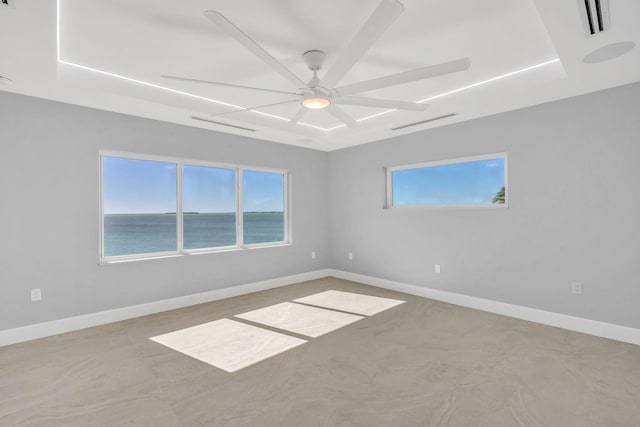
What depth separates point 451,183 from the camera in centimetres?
448

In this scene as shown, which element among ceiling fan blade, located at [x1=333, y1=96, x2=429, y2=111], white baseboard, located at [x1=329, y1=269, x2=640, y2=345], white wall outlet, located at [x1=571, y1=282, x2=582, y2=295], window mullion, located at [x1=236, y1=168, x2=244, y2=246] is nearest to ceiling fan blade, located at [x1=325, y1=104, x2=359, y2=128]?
ceiling fan blade, located at [x1=333, y1=96, x2=429, y2=111]

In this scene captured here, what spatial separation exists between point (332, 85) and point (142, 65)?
1817mm

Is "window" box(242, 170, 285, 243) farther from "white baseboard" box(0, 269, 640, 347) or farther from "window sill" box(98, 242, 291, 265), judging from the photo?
"white baseboard" box(0, 269, 640, 347)

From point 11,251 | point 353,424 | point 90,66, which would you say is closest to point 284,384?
point 353,424

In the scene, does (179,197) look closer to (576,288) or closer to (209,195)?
(209,195)

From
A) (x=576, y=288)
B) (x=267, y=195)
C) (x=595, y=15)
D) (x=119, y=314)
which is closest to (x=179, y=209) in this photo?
(x=119, y=314)

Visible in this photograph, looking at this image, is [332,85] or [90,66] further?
[90,66]

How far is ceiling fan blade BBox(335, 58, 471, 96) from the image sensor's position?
6.61ft

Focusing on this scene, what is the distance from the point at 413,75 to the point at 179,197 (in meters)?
3.38

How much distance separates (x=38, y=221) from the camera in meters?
3.15

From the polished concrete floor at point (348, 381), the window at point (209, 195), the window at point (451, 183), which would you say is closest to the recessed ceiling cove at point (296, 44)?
the window at point (451, 183)

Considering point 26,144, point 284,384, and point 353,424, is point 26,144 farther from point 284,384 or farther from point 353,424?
point 353,424

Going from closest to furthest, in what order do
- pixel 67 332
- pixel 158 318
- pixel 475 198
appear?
pixel 67 332
pixel 158 318
pixel 475 198

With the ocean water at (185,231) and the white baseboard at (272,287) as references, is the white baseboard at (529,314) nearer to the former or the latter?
the white baseboard at (272,287)
